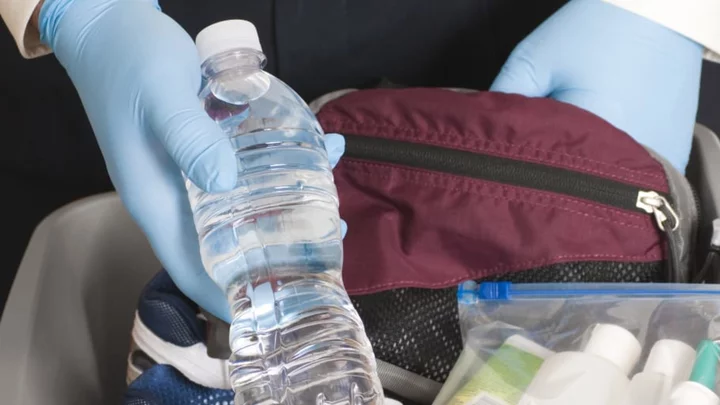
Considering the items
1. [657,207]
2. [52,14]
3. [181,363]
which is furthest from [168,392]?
[657,207]

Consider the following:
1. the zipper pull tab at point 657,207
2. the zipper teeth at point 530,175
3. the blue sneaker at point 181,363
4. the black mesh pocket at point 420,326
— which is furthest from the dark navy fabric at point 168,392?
the zipper pull tab at point 657,207

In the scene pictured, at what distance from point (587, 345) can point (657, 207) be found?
0.14 meters

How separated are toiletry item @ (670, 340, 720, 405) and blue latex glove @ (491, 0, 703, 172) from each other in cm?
25

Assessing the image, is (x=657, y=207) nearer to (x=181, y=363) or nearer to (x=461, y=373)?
(x=461, y=373)

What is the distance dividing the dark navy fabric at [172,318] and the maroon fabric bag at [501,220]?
14cm

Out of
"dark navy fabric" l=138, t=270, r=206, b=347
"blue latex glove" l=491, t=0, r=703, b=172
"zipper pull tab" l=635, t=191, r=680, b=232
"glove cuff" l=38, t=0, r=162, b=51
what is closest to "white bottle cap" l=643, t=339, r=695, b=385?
"zipper pull tab" l=635, t=191, r=680, b=232

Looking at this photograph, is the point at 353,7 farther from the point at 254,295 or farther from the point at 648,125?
the point at 254,295

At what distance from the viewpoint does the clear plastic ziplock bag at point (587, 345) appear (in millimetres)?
449

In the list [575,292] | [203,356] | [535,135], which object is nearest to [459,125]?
[535,135]

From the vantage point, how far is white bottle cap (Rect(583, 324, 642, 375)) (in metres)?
0.48

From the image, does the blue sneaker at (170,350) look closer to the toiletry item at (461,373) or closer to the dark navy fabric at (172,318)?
the dark navy fabric at (172,318)

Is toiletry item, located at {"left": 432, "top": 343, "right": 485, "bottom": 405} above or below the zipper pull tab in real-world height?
below

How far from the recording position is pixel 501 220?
558 mm

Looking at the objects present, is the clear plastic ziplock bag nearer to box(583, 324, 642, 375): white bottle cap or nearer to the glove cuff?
box(583, 324, 642, 375): white bottle cap
